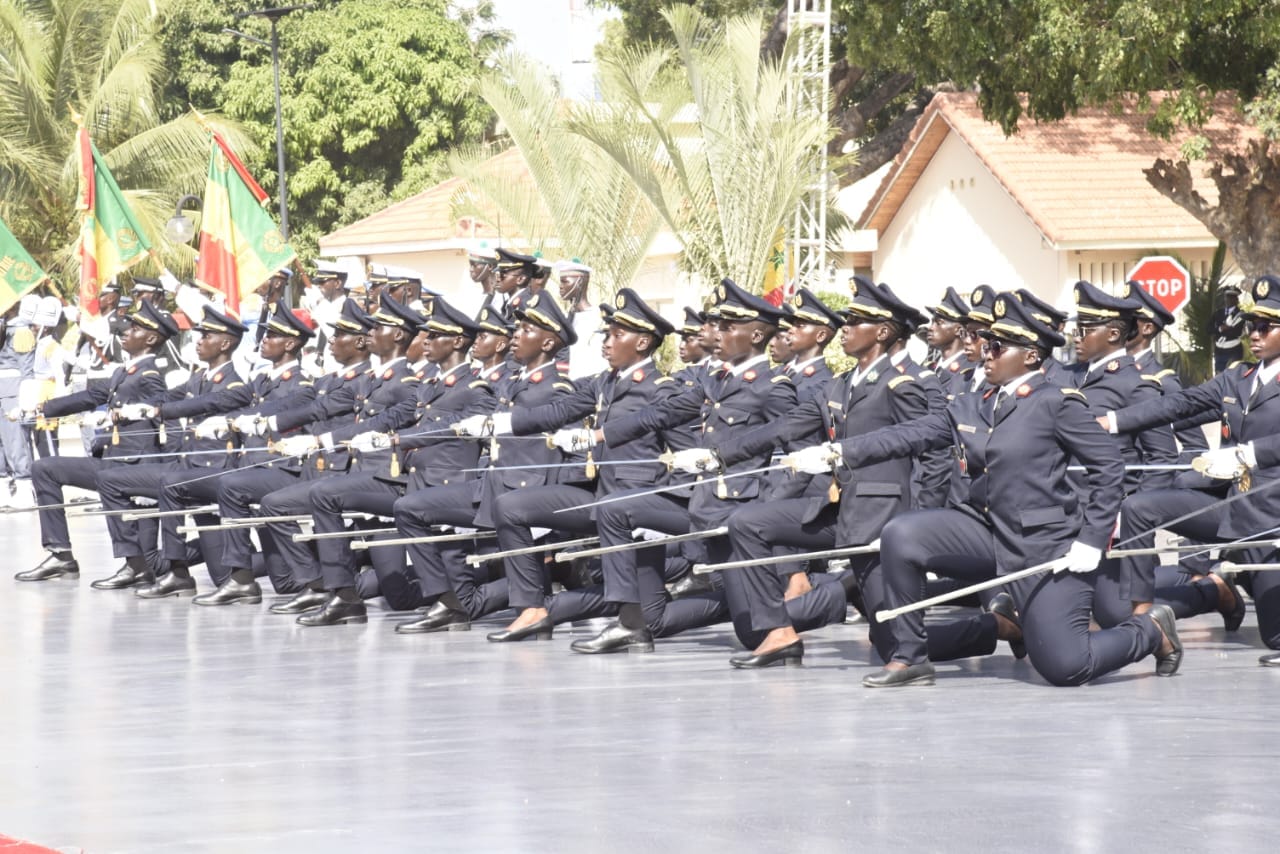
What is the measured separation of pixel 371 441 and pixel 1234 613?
513 cm

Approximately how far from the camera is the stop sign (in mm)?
22266

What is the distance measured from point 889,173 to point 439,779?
28.8 meters

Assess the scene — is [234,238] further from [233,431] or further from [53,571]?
[233,431]

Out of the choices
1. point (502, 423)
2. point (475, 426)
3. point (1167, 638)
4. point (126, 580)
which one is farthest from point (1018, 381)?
point (126, 580)

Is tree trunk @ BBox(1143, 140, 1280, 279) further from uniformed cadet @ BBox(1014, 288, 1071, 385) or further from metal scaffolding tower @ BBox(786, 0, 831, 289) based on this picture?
uniformed cadet @ BBox(1014, 288, 1071, 385)

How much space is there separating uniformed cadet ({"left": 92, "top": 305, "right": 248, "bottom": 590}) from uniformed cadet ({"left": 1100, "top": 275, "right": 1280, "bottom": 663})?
660 cm

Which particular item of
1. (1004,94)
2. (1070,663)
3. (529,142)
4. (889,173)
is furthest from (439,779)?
(889,173)

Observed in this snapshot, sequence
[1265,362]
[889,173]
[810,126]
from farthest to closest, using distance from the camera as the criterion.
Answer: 1. [889,173]
2. [810,126]
3. [1265,362]

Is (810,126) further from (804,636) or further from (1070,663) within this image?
(1070,663)

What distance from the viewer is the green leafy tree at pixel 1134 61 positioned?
64.5 feet

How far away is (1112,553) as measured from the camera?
9.38 metres

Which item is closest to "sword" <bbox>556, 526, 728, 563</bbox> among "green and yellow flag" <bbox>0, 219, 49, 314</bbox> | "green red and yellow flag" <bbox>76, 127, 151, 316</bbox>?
"green red and yellow flag" <bbox>76, 127, 151, 316</bbox>

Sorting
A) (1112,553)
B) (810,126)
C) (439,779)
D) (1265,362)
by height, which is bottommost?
(439,779)

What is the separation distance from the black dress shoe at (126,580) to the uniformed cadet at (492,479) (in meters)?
3.38
